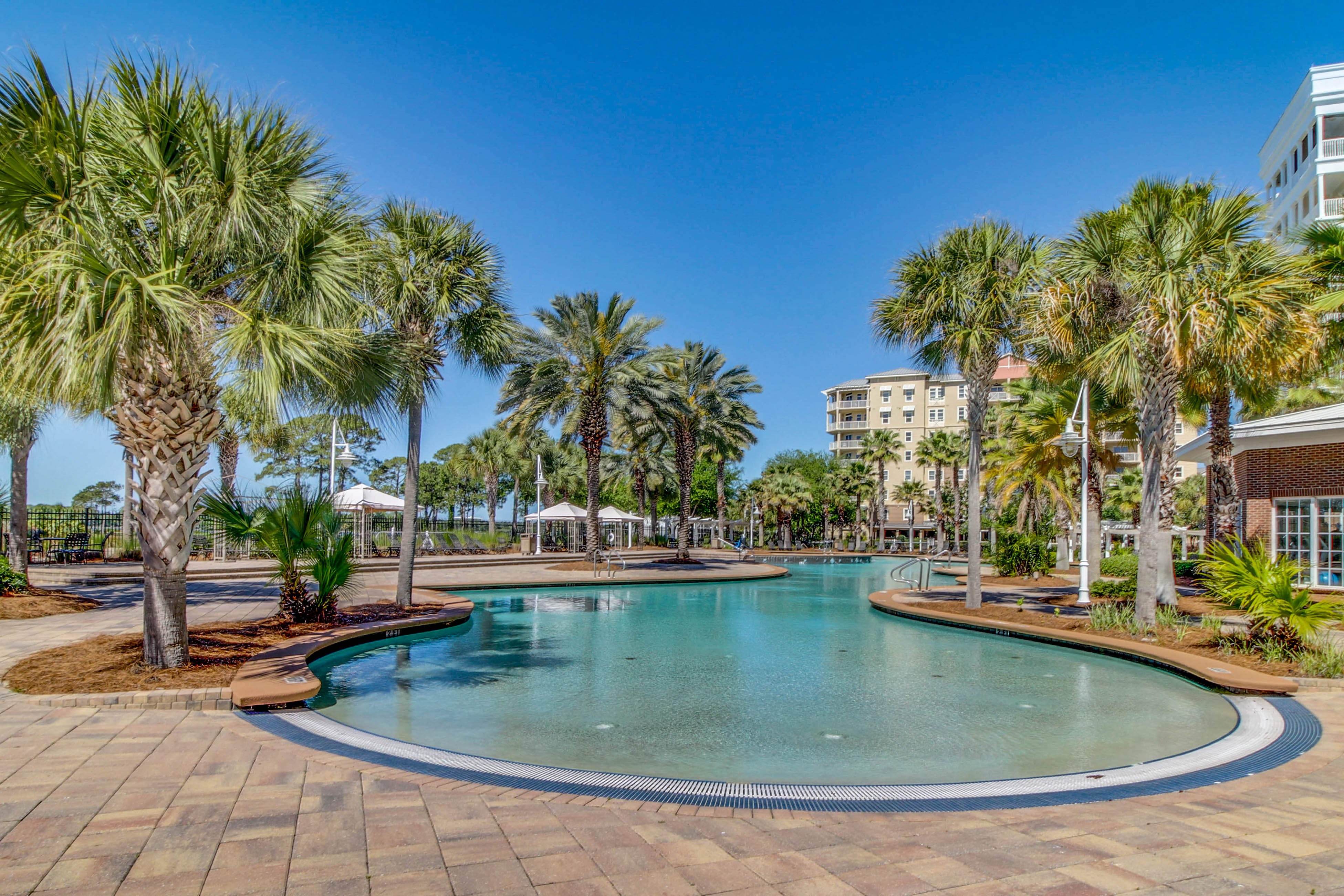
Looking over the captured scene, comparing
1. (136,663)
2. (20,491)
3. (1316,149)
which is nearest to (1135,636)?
(136,663)

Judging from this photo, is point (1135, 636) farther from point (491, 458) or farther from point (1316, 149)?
point (491, 458)

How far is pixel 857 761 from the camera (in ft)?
21.9

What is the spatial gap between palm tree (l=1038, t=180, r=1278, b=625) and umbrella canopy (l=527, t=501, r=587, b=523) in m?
26.2

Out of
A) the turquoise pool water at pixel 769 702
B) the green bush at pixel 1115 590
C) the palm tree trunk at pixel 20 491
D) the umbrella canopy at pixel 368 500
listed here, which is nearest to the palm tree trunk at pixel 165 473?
the turquoise pool water at pixel 769 702

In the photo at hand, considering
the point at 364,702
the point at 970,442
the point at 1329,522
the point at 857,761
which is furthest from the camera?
the point at 1329,522

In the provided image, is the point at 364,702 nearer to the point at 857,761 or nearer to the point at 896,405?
the point at 857,761

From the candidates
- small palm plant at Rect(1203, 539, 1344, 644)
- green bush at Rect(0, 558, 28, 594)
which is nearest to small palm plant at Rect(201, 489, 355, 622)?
green bush at Rect(0, 558, 28, 594)

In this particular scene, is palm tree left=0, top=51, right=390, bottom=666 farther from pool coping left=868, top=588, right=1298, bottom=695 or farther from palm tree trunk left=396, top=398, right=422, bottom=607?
pool coping left=868, top=588, right=1298, bottom=695

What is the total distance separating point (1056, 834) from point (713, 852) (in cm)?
202

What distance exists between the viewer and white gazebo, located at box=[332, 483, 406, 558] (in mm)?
29750

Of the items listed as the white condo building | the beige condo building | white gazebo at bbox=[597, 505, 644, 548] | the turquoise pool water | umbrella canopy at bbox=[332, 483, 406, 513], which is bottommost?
the turquoise pool water

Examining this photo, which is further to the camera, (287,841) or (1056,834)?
(1056,834)

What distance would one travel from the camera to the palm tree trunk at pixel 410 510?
14.6m

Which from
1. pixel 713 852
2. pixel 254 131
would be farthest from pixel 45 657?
pixel 713 852
